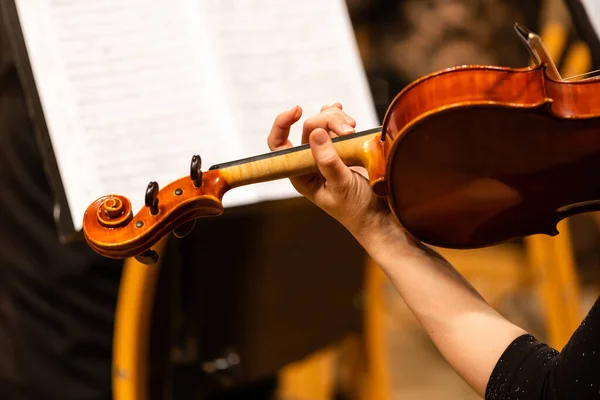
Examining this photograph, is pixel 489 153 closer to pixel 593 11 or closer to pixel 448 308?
pixel 448 308

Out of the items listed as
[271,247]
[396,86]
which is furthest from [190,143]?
[396,86]

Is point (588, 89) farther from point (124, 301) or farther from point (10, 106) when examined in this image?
point (10, 106)

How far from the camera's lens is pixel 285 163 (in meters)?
0.74

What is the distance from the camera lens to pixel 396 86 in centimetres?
269

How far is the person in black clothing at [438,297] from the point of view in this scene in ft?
2.27

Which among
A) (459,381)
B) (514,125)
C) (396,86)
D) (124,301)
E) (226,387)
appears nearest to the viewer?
(514,125)

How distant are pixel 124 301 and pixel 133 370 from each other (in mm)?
86

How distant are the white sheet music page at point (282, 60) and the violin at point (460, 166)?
0.25 metres

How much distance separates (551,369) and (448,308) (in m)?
0.12

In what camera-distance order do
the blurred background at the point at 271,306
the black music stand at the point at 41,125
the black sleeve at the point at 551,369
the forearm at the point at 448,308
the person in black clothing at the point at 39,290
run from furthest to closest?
1. the person in black clothing at the point at 39,290
2. the blurred background at the point at 271,306
3. the black music stand at the point at 41,125
4. the forearm at the point at 448,308
5. the black sleeve at the point at 551,369

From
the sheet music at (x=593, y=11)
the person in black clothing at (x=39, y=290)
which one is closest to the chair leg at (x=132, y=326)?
the person in black clothing at (x=39, y=290)

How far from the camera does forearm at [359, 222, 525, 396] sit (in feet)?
2.41

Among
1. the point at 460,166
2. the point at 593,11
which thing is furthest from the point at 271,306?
the point at 593,11

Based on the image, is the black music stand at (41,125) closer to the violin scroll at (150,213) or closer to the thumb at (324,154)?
the violin scroll at (150,213)
